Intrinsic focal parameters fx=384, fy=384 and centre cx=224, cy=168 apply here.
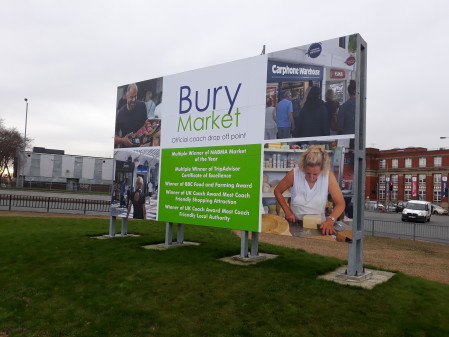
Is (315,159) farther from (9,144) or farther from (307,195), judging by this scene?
(9,144)

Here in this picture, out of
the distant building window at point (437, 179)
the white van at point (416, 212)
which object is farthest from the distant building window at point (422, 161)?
the white van at point (416, 212)

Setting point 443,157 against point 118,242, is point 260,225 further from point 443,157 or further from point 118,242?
point 443,157

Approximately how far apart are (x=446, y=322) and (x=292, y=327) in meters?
2.59

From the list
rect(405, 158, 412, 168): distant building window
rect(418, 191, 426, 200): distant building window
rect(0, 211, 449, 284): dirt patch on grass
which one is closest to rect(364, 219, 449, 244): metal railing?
rect(0, 211, 449, 284): dirt patch on grass

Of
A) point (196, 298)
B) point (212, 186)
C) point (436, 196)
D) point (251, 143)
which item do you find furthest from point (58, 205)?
point (436, 196)

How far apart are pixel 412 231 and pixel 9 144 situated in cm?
6633

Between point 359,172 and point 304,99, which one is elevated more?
point 304,99

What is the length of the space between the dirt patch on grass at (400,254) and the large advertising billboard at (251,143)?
13.5 feet

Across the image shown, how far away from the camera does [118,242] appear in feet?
41.3

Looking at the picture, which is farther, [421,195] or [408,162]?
[408,162]

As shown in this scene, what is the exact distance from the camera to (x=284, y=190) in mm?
8969

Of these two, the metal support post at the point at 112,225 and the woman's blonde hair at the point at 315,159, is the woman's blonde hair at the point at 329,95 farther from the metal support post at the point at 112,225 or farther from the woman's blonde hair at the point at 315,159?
the metal support post at the point at 112,225

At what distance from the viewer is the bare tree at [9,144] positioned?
2613 inches

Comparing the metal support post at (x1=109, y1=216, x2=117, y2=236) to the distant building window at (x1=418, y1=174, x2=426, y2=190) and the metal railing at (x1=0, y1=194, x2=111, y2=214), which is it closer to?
the metal railing at (x1=0, y1=194, x2=111, y2=214)
